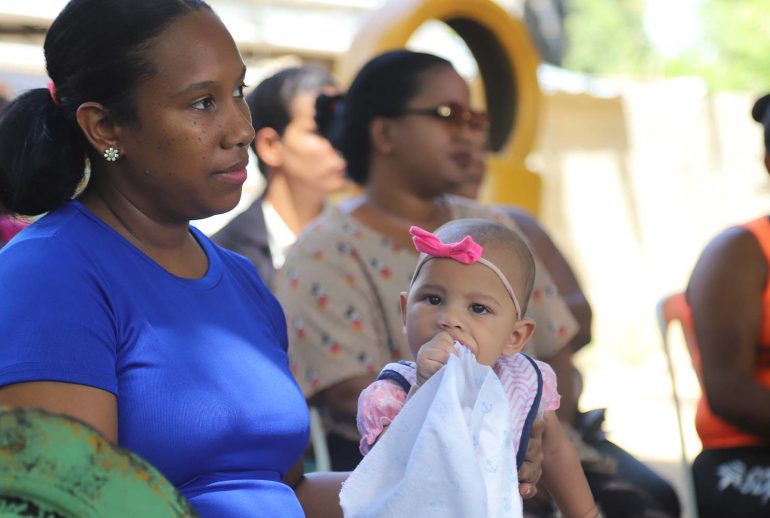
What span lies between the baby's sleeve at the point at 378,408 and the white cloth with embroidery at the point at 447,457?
154 mm

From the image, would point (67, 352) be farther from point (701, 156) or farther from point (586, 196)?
point (701, 156)

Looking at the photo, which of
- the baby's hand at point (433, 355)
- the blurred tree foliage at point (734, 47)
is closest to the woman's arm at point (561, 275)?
the baby's hand at point (433, 355)

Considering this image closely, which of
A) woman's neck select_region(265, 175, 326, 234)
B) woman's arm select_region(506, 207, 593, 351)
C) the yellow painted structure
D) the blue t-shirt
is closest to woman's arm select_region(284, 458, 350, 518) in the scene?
the blue t-shirt

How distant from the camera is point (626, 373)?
1255cm

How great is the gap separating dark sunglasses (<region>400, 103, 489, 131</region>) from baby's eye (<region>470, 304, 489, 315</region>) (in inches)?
64.0

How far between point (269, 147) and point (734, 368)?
231 cm

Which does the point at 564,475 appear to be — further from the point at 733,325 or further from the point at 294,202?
the point at 294,202

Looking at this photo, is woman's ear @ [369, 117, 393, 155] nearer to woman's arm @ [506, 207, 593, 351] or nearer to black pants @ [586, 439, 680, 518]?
woman's arm @ [506, 207, 593, 351]

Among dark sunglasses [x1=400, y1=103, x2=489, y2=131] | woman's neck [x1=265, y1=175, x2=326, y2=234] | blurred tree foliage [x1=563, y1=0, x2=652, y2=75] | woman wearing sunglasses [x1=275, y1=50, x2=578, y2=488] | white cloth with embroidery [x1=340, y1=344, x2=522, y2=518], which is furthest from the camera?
blurred tree foliage [x1=563, y1=0, x2=652, y2=75]

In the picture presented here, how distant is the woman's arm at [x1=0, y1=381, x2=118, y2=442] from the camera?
1.96 meters

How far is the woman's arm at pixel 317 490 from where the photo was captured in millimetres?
2566

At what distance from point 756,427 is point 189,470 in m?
2.06

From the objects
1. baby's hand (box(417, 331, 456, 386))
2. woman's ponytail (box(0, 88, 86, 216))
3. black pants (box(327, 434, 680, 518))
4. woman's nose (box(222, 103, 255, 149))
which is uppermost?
woman's nose (box(222, 103, 255, 149))

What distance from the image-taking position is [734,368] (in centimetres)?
368
